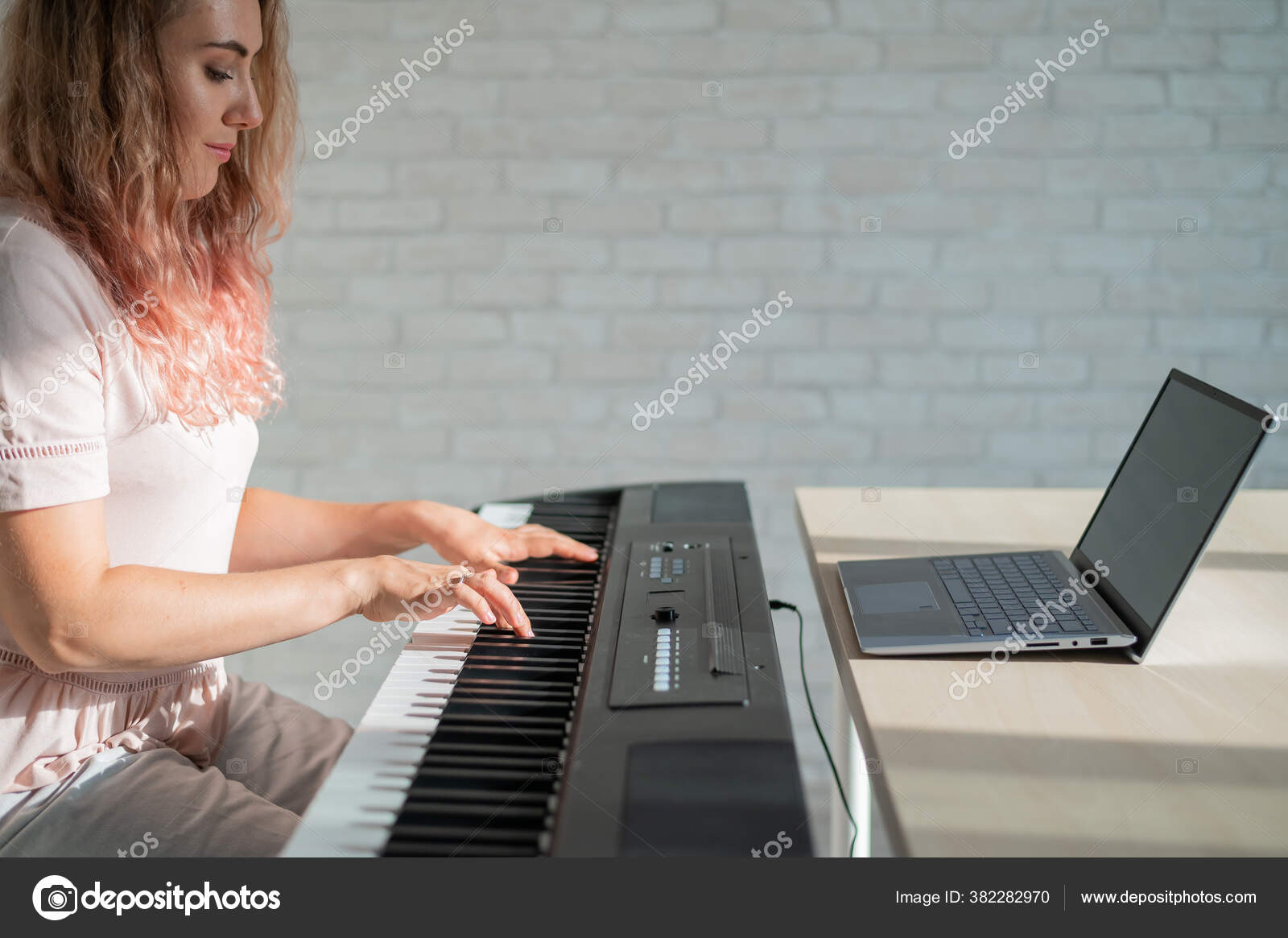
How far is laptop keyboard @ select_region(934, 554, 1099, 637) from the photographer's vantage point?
Answer: 1075 millimetres

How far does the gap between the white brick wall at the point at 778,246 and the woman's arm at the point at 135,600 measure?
4.41 ft

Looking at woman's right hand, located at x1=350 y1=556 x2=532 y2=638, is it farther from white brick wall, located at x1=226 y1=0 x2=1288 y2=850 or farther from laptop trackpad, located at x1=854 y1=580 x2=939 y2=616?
white brick wall, located at x1=226 y1=0 x2=1288 y2=850

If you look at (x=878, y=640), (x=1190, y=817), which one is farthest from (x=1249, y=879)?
(x=878, y=640)

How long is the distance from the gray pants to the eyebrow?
28.9 inches

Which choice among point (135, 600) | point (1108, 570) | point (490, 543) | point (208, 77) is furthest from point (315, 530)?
point (1108, 570)

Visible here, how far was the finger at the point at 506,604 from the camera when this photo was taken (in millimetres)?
1132

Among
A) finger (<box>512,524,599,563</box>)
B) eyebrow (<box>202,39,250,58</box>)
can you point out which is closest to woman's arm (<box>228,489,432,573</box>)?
finger (<box>512,524,599,563</box>)

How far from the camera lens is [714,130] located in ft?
7.51

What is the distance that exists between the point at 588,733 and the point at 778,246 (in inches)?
64.4

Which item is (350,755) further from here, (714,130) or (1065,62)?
(1065,62)

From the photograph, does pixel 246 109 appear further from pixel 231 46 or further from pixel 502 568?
pixel 502 568

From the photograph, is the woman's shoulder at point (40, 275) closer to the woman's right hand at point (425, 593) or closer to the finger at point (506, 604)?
the woman's right hand at point (425, 593)

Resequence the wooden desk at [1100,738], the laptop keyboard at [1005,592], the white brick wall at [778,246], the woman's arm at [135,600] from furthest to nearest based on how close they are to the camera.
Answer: the white brick wall at [778,246]
the laptop keyboard at [1005,592]
the woman's arm at [135,600]
the wooden desk at [1100,738]

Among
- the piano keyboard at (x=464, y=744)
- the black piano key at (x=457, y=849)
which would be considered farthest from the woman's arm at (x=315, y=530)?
the black piano key at (x=457, y=849)
